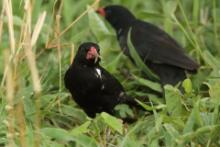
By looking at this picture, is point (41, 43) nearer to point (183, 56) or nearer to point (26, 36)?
point (183, 56)

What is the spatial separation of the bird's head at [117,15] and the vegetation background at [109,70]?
124 millimetres

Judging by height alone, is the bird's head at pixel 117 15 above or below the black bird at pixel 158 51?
above

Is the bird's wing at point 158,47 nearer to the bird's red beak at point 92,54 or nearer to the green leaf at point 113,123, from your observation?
the bird's red beak at point 92,54

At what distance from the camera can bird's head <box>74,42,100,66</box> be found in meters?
5.87

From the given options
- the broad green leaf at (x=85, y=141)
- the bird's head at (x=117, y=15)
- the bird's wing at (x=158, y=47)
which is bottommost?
the broad green leaf at (x=85, y=141)

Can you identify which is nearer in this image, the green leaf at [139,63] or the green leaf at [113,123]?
the green leaf at [113,123]

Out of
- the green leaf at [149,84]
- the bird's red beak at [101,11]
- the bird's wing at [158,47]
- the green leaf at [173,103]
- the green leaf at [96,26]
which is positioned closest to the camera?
the green leaf at [173,103]

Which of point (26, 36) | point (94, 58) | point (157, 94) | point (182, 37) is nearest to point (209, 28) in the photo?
point (182, 37)

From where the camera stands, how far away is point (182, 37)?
7.55 metres

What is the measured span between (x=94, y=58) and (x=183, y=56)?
113cm

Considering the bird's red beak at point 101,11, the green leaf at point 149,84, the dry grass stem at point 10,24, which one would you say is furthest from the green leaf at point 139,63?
the dry grass stem at point 10,24

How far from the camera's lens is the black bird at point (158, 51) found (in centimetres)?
683

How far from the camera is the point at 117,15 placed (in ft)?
26.0

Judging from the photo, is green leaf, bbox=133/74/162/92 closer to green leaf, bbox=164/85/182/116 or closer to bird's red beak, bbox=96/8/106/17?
green leaf, bbox=164/85/182/116
